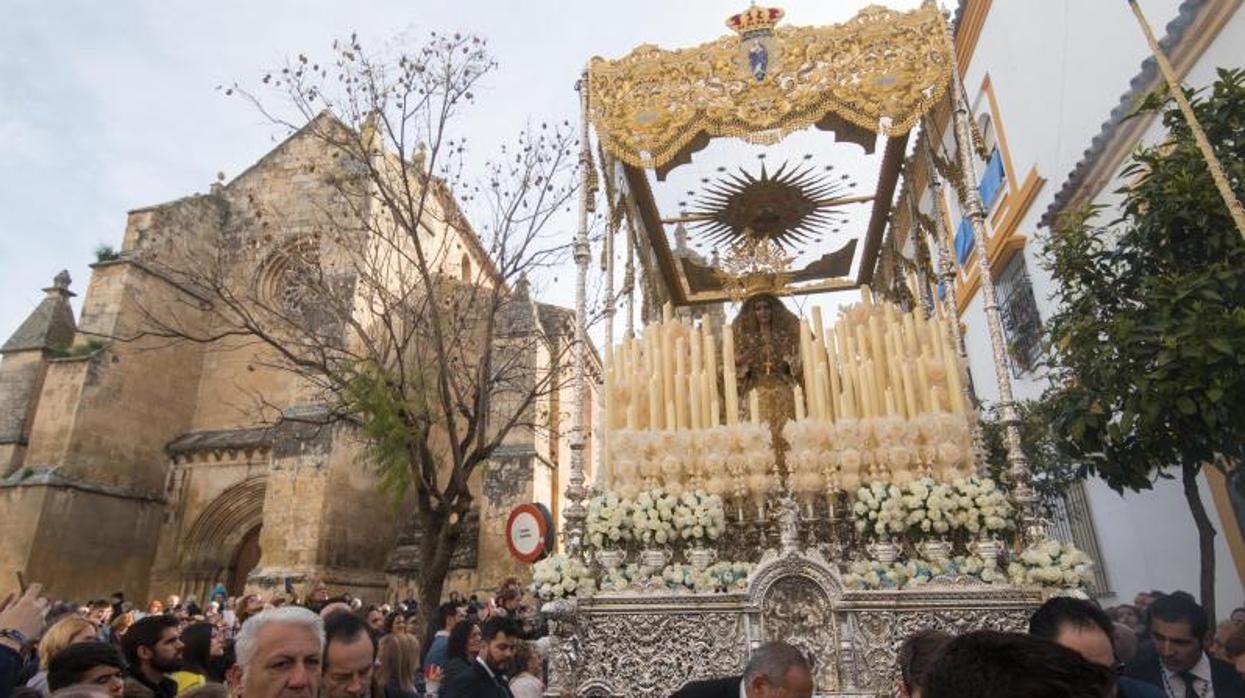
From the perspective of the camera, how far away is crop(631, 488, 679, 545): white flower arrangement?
14.9ft

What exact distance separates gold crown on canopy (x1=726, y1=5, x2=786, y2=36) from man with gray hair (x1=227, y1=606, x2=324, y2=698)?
5.51 metres

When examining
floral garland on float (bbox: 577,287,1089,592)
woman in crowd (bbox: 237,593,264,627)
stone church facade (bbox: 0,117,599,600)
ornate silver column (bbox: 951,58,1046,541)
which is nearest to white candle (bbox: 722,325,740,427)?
floral garland on float (bbox: 577,287,1089,592)

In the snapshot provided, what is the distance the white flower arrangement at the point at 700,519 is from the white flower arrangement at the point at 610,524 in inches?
13.4

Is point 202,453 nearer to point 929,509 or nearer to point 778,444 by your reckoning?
point 778,444

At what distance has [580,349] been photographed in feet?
17.7

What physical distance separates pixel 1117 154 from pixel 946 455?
4.78 m

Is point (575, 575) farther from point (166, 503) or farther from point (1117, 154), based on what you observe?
point (166, 503)

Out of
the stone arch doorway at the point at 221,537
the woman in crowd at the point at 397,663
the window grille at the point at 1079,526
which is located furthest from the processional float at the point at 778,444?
the stone arch doorway at the point at 221,537

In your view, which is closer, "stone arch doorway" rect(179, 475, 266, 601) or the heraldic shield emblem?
the heraldic shield emblem

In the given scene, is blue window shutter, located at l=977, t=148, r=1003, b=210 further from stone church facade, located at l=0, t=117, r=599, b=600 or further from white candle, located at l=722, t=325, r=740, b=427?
white candle, located at l=722, t=325, r=740, b=427

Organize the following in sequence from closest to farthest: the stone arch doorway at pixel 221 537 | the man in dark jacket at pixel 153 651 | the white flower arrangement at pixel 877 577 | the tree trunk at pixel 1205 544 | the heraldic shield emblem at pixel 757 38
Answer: the man in dark jacket at pixel 153 651
the white flower arrangement at pixel 877 577
the tree trunk at pixel 1205 544
the heraldic shield emblem at pixel 757 38
the stone arch doorway at pixel 221 537

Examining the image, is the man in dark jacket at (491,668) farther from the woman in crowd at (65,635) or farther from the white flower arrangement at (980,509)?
the white flower arrangement at (980,509)

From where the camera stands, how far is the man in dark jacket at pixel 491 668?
12.2 ft

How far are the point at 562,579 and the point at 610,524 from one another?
1.52 feet
